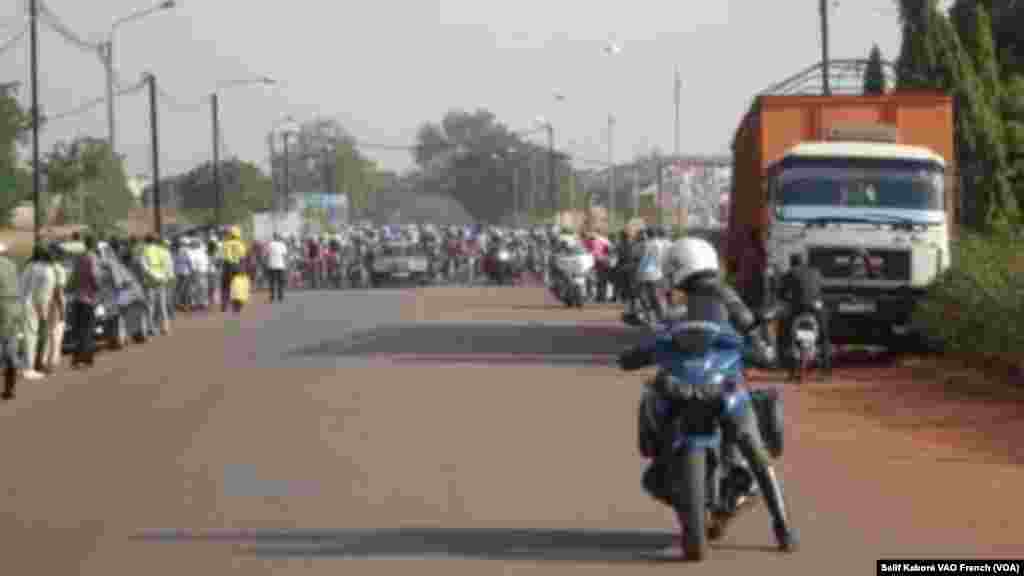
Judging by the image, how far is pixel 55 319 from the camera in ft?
86.6

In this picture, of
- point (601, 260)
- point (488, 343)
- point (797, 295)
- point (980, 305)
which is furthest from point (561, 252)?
point (980, 305)

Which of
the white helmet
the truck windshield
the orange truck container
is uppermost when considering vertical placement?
the orange truck container

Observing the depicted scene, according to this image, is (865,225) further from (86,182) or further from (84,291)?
(86,182)

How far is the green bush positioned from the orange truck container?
1.85m

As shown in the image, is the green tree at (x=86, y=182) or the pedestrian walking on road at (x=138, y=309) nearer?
the pedestrian walking on road at (x=138, y=309)

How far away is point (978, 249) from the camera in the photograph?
26.6 meters

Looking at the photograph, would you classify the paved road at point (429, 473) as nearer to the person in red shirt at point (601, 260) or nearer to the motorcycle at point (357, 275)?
the person in red shirt at point (601, 260)

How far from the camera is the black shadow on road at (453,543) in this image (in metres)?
11.1

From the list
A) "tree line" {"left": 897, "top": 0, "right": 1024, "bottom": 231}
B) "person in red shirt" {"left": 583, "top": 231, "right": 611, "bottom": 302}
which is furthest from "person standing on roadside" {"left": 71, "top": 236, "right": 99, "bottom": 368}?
"person in red shirt" {"left": 583, "top": 231, "right": 611, "bottom": 302}

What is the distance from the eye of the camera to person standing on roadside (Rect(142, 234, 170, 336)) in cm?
3494

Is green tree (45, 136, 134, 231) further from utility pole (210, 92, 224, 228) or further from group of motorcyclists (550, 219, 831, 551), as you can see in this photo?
group of motorcyclists (550, 219, 831, 551)

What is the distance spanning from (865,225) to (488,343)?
7.28 m

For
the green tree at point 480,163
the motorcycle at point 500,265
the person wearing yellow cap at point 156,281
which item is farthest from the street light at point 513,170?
the person wearing yellow cap at point 156,281

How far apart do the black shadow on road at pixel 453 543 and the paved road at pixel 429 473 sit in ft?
0.10
